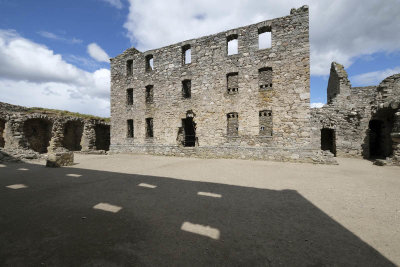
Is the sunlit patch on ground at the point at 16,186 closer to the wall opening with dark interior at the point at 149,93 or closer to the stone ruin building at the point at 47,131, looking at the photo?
the stone ruin building at the point at 47,131

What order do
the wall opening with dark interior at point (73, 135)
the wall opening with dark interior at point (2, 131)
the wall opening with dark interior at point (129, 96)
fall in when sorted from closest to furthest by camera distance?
1. the wall opening with dark interior at point (2, 131)
2. the wall opening with dark interior at point (129, 96)
3. the wall opening with dark interior at point (73, 135)

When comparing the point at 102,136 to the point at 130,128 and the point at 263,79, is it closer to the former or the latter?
the point at 130,128

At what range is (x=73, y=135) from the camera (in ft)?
63.5

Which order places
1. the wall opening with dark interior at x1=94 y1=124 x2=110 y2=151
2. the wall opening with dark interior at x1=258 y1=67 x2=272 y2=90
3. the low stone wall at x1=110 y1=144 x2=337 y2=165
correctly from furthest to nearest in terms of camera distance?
1. the wall opening with dark interior at x1=94 y1=124 x2=110 y2=151
2. the wall opening with dark interior at x1=258 y1=67 x2=272 y2=90
3. the low stone wall at x1=110 y1=144 x2=337 y2=165

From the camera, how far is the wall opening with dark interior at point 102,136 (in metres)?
19.7

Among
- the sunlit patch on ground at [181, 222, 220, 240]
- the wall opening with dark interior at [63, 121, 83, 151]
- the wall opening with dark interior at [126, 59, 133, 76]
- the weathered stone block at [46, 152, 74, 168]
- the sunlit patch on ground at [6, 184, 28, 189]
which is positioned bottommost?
the sunlit patch on ground at [6, 184, 28, 189]

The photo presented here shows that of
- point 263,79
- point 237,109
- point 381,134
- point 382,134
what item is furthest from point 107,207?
point 381,134

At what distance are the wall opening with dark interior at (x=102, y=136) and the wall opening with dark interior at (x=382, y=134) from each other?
25.0 metres

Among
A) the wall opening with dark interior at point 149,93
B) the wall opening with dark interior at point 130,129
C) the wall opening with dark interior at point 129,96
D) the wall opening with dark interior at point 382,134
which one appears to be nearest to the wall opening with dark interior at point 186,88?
the wall opening with dark interior at point 149,93

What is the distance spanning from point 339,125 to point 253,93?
7.68 m

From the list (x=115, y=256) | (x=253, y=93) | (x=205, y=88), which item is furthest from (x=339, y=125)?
(x=115, y=256)

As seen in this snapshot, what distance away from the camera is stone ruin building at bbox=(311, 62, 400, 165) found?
12.1 meters

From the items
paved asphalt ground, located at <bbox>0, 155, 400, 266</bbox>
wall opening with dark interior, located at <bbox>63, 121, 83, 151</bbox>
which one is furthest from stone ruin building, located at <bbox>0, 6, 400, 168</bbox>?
paved asphalt ground, located at <bbox>0, 155, 400, 266</bbox>

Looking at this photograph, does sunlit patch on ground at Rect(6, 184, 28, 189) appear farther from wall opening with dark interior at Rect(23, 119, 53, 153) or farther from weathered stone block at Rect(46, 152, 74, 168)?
wall opening with dark interior at Rect(23, 119, 53, 153)
